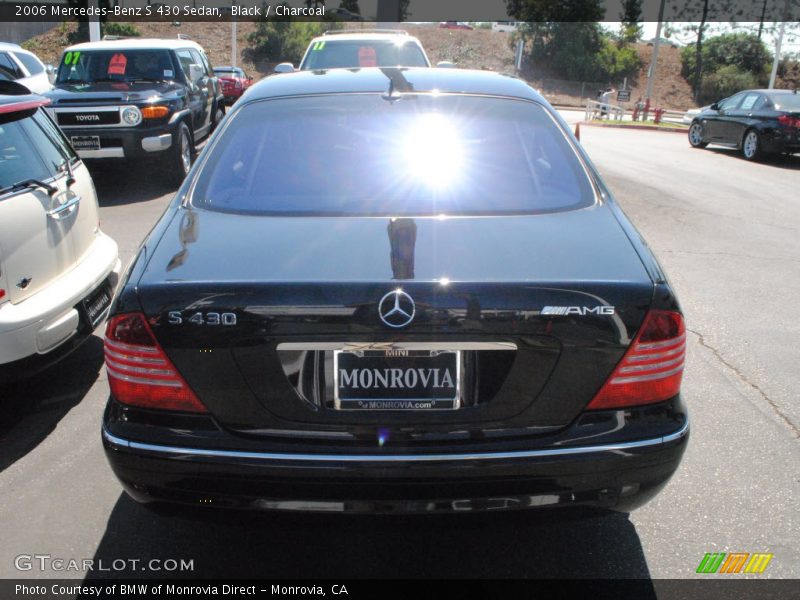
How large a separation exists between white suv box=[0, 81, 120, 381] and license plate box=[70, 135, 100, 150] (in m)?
5.18

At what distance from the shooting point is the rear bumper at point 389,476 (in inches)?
90.7

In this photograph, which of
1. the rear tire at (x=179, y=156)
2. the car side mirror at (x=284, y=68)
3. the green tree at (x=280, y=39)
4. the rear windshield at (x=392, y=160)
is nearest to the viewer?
the rear windshield at (x=392, y=160)

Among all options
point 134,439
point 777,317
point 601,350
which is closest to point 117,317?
point 134,439

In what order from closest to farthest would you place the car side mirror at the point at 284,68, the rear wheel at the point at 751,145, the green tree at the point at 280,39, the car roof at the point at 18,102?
the car roof at the point at 18,102 → the car side mirror at the point at 284,68 → the rear wheel at the point at 751,145 → the green tree at the point at 280,39

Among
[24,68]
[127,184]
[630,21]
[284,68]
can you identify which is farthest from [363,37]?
[630,21]

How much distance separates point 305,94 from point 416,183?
2.84ft

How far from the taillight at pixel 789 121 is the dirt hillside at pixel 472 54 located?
120 feet

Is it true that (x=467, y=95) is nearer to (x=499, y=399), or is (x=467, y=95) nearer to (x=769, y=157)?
(x=499, y=399)

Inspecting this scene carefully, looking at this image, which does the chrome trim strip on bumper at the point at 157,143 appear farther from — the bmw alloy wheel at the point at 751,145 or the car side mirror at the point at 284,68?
the bmw alloy wheel at the point at 751,145

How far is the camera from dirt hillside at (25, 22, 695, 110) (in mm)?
55594

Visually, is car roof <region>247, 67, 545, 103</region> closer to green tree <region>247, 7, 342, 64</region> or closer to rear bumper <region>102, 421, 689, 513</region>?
rear bumper <region>102, 421, 689, 513</region>

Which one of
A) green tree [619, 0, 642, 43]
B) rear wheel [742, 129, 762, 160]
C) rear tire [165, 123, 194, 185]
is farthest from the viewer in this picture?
green tree [619, 0, 642, 43]

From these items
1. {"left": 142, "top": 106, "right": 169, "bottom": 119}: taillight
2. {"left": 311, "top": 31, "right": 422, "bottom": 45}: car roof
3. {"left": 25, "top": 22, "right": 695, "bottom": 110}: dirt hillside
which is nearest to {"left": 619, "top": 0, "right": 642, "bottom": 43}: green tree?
{"left": 25, "top": 22, "right": 695, "bottom": 110}: dirt hillside

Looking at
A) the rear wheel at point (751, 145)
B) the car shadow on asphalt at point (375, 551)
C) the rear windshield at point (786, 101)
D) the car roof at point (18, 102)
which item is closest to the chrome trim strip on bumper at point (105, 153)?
the car roof at point (18, 102)
